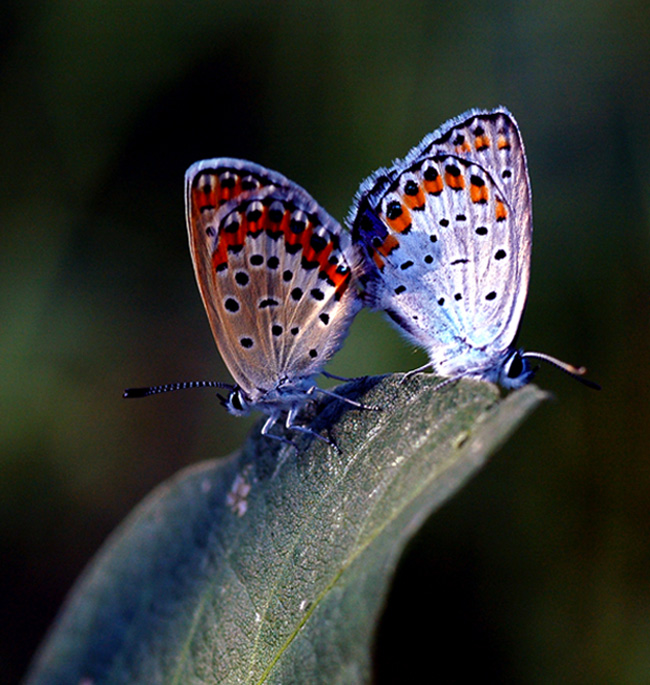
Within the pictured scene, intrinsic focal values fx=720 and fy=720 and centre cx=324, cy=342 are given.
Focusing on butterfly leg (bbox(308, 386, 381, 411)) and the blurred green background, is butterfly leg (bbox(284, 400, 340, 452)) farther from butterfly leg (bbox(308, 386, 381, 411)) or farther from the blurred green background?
the blurred green background

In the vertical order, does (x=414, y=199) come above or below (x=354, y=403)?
above

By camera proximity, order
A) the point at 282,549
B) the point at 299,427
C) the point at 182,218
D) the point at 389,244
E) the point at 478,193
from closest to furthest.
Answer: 1. the point at 282,549
2. the point at 299,427
3. the point at 478,193
4. the point at 389,244
5. the point at 182,218

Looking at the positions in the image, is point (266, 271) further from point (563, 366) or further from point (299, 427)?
point (563, 366)

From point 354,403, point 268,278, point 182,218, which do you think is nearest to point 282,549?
point 354,403

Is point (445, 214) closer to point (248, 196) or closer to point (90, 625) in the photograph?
point (248, 196)

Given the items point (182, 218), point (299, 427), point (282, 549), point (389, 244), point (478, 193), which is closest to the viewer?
point (282, 549)

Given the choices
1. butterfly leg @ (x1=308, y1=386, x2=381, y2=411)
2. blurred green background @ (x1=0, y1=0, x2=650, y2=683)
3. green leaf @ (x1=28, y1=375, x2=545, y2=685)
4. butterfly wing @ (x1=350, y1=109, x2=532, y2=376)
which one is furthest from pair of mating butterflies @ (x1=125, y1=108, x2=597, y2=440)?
blurred green background @ (x1=0, y1=0, x2=650, y2=683)

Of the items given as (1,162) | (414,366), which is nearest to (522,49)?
(414,366)
